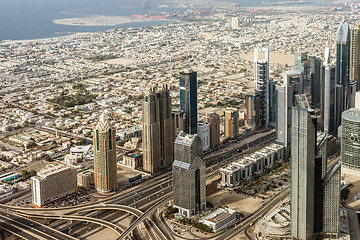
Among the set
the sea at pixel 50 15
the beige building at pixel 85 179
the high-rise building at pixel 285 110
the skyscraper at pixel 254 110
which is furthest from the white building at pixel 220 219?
the sea at pixel 50 15

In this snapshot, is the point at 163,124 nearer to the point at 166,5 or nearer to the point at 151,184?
the point at 151,184

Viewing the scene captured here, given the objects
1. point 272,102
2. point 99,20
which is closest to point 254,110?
point 272,102

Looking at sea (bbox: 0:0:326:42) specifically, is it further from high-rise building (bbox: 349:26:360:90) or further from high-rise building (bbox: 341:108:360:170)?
high-rise building (bbox: 341:108:360:170)

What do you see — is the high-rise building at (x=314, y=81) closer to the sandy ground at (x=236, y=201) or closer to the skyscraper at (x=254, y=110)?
the skyscraper at (x=254, y=110)

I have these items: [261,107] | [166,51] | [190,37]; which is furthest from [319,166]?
[190,37]

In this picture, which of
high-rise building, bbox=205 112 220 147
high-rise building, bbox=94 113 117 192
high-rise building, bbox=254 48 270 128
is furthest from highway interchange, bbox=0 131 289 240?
high-rise building, bbox=254 48 270 128
